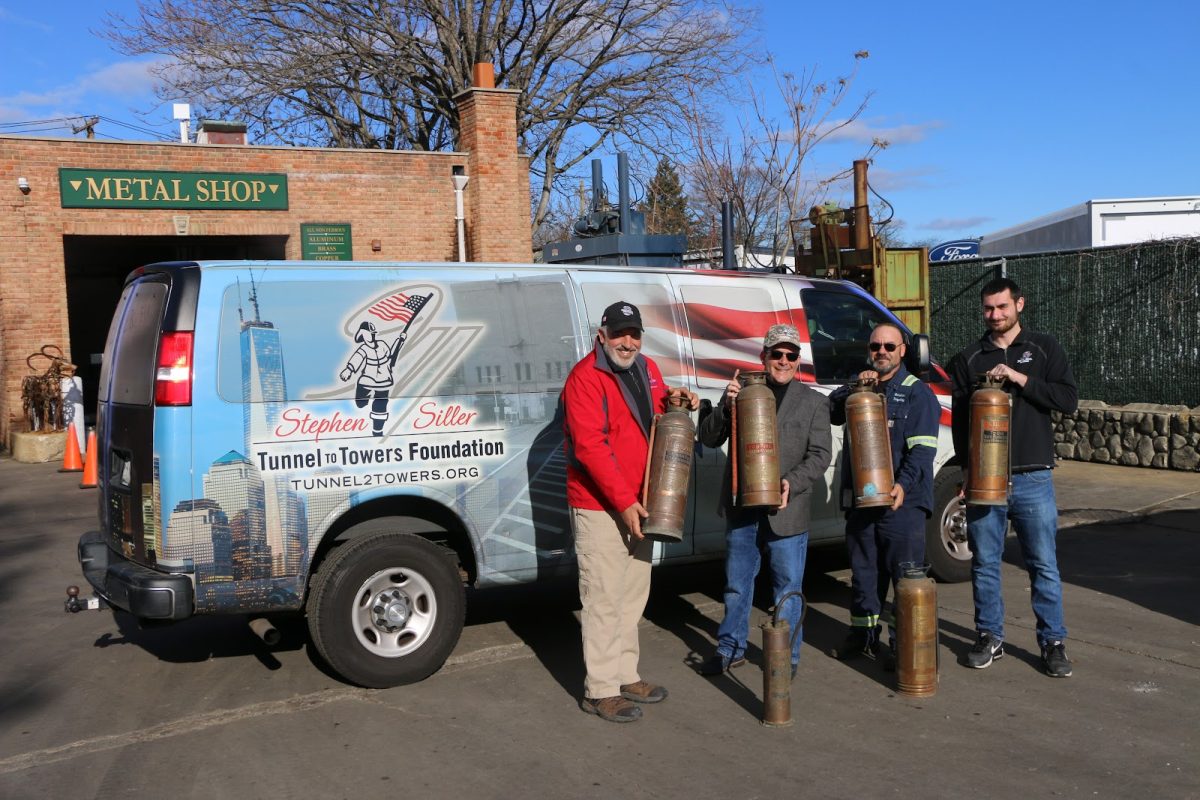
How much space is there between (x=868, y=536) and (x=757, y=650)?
952mm

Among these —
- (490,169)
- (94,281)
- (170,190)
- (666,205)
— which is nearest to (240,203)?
(170,190)

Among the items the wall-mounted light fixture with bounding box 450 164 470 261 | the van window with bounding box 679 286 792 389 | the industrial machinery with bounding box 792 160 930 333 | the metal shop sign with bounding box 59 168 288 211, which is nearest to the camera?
the van window with bounding box 679 286 792 389

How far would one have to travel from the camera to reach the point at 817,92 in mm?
19875

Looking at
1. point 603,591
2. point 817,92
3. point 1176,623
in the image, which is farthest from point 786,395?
point 817,92

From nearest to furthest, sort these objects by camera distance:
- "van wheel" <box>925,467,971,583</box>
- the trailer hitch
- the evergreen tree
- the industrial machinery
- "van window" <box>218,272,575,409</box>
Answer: "van window" <box>218,272,575,409</box> → the trailer hitch → "van wheel" <box>925,467,971,583</box> → the industrial machinery → the evergreen tree

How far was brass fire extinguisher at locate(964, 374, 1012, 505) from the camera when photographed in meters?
5.54

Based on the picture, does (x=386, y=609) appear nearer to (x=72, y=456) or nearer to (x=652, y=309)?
(x=652, y=309)

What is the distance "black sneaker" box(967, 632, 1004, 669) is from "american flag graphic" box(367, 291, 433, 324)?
342cm

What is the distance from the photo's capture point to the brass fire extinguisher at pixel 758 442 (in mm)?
5293

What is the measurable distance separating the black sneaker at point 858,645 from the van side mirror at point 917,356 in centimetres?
154

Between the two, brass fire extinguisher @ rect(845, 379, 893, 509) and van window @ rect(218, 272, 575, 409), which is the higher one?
van window @ rect(218, 272, 575, 409)

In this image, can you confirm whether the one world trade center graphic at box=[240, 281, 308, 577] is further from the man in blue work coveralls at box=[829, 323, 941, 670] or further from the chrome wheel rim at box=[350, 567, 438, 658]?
the man in blue work coveralls at box=[829, 323, 941, 670]

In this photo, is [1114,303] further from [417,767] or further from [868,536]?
[417,767]

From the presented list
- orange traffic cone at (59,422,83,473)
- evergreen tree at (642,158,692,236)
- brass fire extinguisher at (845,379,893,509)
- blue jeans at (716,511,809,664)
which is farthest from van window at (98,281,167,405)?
evergreen tree at (642,158,692,236)
